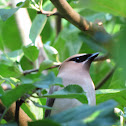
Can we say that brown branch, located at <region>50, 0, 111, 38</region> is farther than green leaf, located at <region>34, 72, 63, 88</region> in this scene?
Yes

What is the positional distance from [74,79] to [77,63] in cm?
41

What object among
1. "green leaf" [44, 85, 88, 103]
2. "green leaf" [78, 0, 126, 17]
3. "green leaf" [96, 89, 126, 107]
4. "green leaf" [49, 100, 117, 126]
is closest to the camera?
"green leaf" [49, 100, 117, 126]

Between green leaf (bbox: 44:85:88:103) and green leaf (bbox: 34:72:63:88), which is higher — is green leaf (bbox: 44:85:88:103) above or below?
below

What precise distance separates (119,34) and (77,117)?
34 cm

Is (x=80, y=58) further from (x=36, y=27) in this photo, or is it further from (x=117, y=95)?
(x=117, y=95)

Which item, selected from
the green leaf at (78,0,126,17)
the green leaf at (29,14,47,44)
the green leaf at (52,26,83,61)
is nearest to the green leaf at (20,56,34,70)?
the green leaf at (52,26,83,61)

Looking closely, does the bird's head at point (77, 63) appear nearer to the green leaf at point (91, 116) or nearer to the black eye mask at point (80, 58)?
the black eye mask at point (80, 58)

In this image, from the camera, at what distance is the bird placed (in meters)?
2.21

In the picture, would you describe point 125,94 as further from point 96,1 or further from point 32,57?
point 96,1

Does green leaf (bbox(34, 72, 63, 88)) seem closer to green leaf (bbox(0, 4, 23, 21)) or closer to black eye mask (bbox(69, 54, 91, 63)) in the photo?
green leaf (bbox(0, 4, 23, 21))

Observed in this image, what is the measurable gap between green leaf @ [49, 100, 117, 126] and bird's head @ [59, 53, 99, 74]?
166cm

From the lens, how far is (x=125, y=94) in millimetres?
1822

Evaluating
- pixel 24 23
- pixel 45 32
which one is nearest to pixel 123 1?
pixel 45 32

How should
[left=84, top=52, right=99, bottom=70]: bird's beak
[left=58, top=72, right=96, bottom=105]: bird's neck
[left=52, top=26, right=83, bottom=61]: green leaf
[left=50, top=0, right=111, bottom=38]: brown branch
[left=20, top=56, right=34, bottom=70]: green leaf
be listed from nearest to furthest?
[left=50, top=0, right=111, bottom=38]: brown branch → [left=58, top=72, right=96, bottom=105]: bird's neck → [left=84, top=52, right=99, bottom=70]: bird's beak → [left=52, top=26, right=83, bottom=61]: green leaf → [left=20, top=56, right=34, bottom=70]: green leaf
